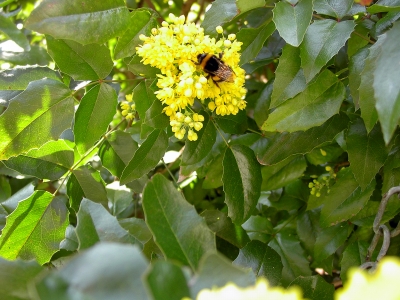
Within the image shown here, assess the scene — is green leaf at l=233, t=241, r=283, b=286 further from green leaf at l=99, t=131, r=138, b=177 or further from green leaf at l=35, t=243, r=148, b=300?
green leaf at l=35, t=243, r=148, b=300

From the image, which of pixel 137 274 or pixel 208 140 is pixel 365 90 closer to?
pixel 208 140

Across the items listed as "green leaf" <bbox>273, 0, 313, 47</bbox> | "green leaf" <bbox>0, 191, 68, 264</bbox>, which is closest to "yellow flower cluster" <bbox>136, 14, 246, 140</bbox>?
"green leaf" <bbox>273, 0, 313, 47</bbox>

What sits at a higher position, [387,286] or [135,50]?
[387,286]

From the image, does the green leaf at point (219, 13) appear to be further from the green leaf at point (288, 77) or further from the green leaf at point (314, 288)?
the green leaf at point (314, 288)

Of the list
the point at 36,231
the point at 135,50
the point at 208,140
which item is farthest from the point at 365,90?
the point at 36,231

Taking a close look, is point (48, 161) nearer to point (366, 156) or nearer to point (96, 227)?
point (96, 227)

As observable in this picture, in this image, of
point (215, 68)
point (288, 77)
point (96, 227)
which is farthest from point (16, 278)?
point (288, 77)
